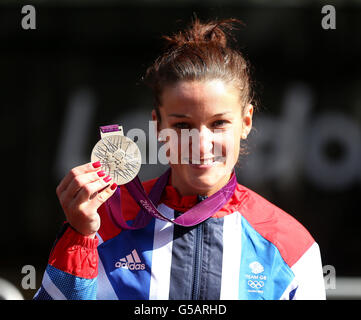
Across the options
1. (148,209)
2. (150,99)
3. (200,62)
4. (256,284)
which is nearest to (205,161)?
(148,209)

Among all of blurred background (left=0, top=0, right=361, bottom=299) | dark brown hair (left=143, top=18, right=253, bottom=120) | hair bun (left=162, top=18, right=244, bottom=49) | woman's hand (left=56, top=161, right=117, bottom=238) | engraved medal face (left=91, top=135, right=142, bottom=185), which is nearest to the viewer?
woman's hand (left=56, top=161, right=117, bottom=238)

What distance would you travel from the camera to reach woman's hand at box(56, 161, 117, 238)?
5.73ft

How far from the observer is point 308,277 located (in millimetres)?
1956

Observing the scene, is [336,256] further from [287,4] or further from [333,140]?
[287,4]

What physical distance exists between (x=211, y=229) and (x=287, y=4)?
4.47 meters

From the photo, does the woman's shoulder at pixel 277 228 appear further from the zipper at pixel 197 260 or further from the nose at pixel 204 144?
the nose at pixel 204 144

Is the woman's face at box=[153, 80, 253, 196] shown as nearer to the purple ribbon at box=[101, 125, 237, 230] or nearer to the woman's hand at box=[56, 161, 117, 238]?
the purple ribbon at box=[101, 125, 237, 230]

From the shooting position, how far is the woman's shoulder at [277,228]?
1.98 meters

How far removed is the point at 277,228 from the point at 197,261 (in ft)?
1.14

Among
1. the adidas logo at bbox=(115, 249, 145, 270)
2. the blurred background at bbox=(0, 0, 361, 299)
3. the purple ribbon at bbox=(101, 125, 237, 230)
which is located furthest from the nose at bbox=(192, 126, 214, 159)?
the blurred background at bbox=(0, 0, 361, 299)

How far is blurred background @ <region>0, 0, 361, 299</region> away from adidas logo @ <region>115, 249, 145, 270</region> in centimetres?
377

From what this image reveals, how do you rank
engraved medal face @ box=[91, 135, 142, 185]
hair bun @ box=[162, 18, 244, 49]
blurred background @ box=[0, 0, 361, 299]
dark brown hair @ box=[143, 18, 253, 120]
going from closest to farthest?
engraved medal face @ box=[91, 135, 142, 185] < dark brown hair @ box=[143, 18, 253, 120] < hair bun @ box=[162, 18, 244, 49] < blurred background @ box=[0, 0, 361, 299]
